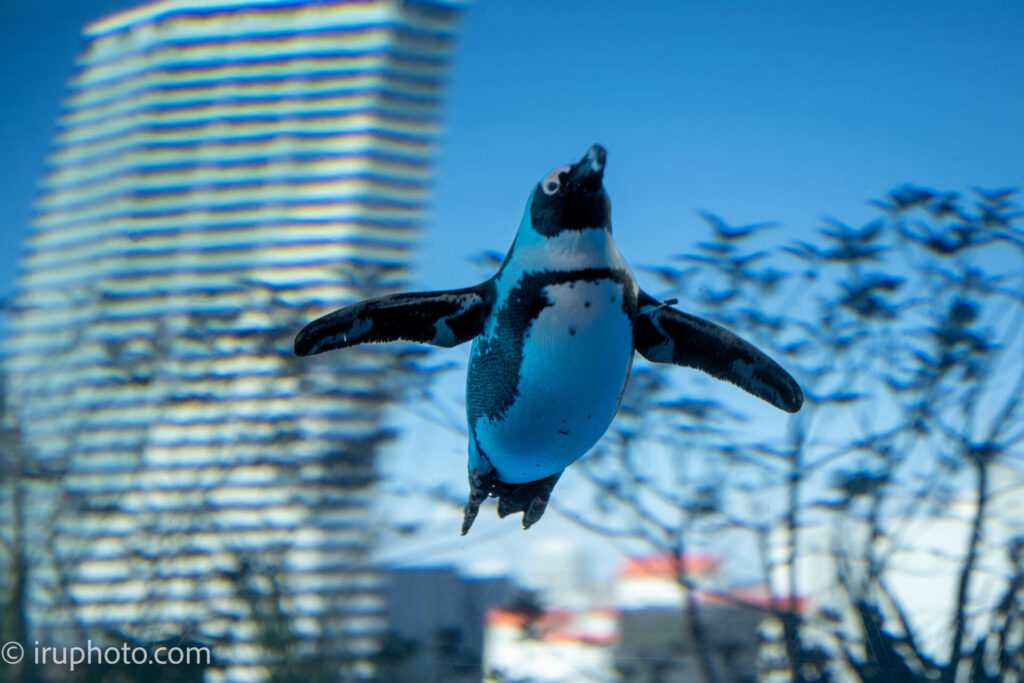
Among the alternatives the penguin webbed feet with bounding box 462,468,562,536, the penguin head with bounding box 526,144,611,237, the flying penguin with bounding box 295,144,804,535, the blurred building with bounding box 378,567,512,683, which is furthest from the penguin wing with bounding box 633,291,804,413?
the blurred building with bounding box 378,567,512,683

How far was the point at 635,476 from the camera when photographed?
2.18 meters

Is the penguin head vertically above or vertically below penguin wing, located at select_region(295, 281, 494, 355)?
above

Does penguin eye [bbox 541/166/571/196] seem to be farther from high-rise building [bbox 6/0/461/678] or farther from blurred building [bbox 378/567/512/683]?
blurred building [bbox 378/567/512/683]

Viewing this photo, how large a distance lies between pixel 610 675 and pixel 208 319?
5.94 feet

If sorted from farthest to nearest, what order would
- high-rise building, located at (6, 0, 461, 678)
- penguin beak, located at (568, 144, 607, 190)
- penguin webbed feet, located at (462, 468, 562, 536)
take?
high-rise building, located at (6, 0, 461, 678)
penguin webbed feet, located at (462, 468, 562, 536)
penguin beak, located at (568, 144, 607, 190)

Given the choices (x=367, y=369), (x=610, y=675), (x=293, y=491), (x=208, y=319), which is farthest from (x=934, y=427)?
(x=208, y=319)

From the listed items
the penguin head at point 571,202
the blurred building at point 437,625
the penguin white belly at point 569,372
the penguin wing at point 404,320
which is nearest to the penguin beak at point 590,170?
the penguin head at point 571,202

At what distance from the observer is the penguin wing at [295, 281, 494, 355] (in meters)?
0.89

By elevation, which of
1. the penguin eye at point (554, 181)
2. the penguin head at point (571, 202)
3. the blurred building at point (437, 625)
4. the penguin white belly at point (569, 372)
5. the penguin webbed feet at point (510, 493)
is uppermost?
the penguin eye at point (554, 181)

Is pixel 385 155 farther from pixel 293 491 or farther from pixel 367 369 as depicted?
pixel 293 491

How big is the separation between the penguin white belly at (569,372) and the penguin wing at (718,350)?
8cm

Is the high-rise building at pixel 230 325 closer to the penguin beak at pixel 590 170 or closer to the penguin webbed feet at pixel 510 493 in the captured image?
the penguin webbed feet at pixel 510 493

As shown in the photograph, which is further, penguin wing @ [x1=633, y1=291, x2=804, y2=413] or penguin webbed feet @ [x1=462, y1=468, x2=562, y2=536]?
penguin webbed feet @ [x1=462, y1=468, x2=562, y2=536]

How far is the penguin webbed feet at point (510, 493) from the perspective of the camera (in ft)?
3.47
